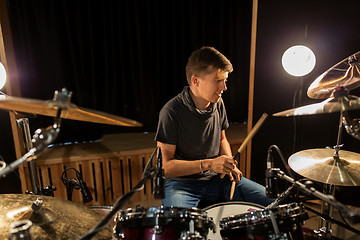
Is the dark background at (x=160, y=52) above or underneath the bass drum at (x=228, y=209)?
above

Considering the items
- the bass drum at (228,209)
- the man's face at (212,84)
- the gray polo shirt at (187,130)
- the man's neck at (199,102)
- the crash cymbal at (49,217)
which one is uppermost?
the man's face at (212,84)

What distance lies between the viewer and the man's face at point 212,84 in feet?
5.14

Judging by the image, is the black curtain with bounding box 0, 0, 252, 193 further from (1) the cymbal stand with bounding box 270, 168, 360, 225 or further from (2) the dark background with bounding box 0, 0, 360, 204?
(1) the cymbal stand with bounding box 270, 168, 360, 225

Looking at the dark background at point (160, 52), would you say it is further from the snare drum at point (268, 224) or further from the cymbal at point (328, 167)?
the snare drum at point (268, 224)

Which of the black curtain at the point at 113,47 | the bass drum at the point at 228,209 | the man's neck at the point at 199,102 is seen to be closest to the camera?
the bass drum at the point at 228,209

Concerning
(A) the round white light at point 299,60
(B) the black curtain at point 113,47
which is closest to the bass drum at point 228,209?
(A) the round white light at point 299,60

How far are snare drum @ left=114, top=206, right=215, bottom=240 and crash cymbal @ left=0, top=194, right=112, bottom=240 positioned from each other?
7.7 inches

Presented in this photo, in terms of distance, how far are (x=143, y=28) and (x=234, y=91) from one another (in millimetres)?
1349

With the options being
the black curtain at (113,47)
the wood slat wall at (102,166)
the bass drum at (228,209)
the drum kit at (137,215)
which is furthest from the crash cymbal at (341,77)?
the black curtain at (113,47)

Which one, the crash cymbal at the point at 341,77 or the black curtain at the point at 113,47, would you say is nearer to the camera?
the crash cymbal at the point at 341,77

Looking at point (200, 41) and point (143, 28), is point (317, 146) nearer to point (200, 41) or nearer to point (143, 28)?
point (200, 41)

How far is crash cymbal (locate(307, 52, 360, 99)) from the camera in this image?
1.42 metres

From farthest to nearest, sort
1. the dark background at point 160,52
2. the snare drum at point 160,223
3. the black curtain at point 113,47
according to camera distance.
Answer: the black curtain at point 113,47 → the dark background at point 160,52 → the snare drum at point 160,223

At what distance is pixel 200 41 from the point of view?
112 inches
